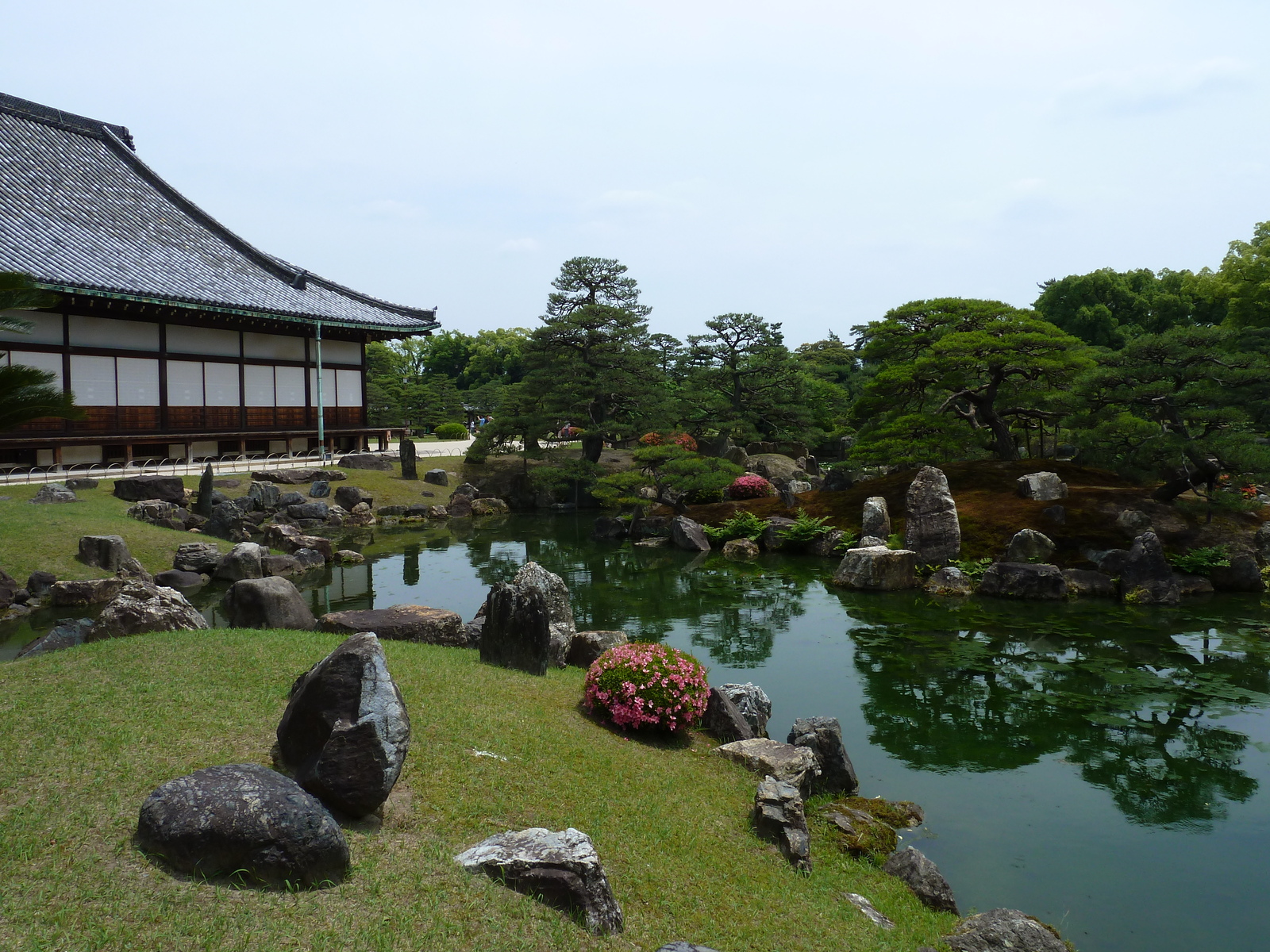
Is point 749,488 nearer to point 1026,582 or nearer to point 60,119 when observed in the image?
point 1026,582

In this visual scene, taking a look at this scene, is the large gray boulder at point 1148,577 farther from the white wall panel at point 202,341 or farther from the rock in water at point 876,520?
the white wall panel at point 202,341

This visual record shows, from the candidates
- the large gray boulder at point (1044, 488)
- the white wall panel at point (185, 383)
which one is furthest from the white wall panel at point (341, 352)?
the large gray boulder at point (1044, 488)

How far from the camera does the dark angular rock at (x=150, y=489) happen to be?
2362 centimetres

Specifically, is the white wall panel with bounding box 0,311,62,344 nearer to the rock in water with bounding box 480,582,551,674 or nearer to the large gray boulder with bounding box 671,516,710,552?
the large gray boulder with bounding box 671,516,710,552

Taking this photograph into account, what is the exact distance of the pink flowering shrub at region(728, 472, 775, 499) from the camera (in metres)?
28.2

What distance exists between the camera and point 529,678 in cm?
976

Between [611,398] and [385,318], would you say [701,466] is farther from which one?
[385,318]

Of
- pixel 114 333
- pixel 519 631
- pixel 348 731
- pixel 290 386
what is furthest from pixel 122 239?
pixel 348 731

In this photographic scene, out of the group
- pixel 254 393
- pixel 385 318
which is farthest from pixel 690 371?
pixel 254 393

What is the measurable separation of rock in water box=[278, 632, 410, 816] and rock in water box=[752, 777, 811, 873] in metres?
3.17

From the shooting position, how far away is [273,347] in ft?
Result: 108

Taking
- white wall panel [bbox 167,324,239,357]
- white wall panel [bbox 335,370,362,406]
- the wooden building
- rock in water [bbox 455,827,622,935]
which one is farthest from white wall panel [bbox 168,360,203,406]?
rock in water [bbox 455,827,622,935]

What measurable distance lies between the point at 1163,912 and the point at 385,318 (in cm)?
3361

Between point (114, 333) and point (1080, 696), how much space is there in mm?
30413
